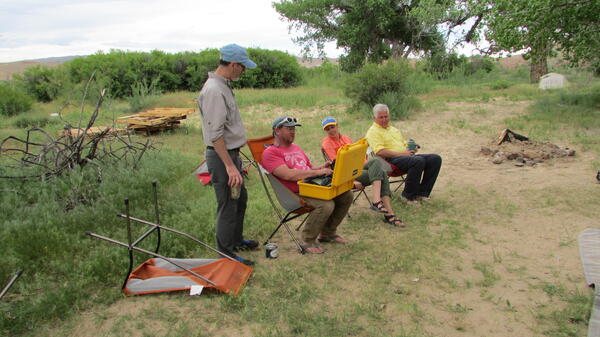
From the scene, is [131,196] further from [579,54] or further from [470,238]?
[579,54]

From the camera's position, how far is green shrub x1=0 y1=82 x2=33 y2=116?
1442cm

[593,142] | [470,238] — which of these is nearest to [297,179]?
[470,238]

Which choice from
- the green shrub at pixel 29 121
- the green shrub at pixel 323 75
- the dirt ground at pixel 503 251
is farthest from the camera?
the green shrub at pixel 323 75

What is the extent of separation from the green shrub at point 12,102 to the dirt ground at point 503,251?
13798 mm

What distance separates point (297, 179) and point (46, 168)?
9.70ft

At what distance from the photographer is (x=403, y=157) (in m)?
5.27

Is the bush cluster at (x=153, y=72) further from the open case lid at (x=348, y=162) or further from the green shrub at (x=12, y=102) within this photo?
the open case lid at (x=348, y=162)

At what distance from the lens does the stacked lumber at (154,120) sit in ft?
33.3

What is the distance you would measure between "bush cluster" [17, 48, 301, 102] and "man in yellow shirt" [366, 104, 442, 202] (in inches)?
634

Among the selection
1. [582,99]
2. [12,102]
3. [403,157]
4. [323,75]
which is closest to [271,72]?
[323,75]

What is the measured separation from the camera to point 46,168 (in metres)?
4.89

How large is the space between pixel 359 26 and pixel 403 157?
18625mm

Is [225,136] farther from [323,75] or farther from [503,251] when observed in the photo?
[323,75]

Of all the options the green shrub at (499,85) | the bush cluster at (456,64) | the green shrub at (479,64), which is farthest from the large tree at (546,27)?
the green shrub at (479,64)
